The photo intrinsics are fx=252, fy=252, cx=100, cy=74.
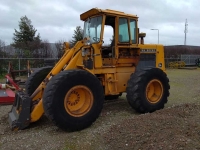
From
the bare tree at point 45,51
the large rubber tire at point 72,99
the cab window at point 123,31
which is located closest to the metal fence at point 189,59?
the bare tree at point 45,51

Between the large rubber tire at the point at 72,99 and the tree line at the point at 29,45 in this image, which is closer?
the large rubber tire at the point at 72,99

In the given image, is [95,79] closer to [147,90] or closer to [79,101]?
[79,101]

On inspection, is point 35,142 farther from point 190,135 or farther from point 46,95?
point 190,135

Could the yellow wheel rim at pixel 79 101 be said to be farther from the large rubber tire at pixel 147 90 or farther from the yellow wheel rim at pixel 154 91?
the yellow wheel rim at pixel 154 91

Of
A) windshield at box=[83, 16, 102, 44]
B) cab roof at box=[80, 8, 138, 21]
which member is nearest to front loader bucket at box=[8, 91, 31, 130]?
windshield at box=[83, 16, 102, 44]

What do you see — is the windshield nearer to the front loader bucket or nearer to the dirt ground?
the dirt ground

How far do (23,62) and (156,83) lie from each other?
1207cm

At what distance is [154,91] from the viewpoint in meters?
6.85

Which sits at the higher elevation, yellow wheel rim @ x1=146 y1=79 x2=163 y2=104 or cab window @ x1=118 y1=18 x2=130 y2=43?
cab window @ x1=118 y1=18 x2=130 y2=43

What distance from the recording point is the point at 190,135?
427 centimetres

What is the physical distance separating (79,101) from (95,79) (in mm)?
574

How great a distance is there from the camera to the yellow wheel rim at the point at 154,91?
660cm

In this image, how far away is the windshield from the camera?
249 inches

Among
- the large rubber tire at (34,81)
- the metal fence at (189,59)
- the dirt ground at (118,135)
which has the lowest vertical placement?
the dirt ground at (118,135)
